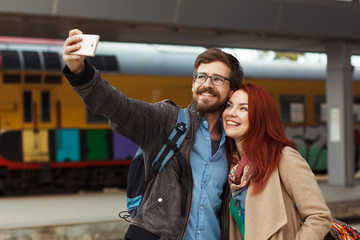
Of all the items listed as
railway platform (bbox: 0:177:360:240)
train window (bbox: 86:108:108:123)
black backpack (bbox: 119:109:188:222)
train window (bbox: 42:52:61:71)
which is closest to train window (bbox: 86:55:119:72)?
train window (bbox: 42:52:61:71)

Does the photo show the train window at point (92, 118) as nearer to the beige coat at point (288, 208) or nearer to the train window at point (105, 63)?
the train window at point (105, 63)

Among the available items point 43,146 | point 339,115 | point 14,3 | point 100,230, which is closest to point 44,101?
point 43,146

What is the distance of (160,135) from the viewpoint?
2412mm

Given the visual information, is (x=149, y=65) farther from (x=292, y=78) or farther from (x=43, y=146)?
(x=292, y=78)

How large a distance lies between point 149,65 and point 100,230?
5649 mm

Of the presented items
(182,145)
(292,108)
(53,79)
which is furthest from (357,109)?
(182,145)

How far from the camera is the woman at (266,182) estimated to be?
2.29 m

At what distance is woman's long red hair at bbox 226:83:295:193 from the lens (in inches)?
94.6

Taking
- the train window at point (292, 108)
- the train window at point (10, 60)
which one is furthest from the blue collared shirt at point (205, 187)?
the train window at point (292, 108)

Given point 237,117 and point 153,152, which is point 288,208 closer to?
point 237,117

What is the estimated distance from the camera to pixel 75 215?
711 centimetres

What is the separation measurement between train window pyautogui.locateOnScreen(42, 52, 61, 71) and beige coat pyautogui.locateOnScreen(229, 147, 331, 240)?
29.3 ft

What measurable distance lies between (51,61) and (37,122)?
4.55ft

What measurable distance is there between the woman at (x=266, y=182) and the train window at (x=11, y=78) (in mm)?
8694
